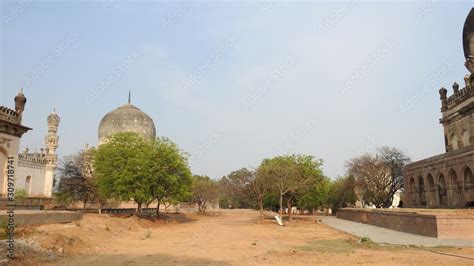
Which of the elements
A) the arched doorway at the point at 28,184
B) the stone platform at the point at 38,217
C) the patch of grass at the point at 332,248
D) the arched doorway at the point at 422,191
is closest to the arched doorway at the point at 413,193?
the arched doorway at the point at 422,191

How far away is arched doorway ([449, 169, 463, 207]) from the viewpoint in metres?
27.5

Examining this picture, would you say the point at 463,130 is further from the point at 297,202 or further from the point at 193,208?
the point at 193,208

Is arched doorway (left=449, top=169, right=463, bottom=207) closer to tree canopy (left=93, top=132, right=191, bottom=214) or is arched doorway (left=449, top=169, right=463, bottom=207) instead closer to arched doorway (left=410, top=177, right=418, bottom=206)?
arched doorway (left=410, top=177, right=418, bottom=206)

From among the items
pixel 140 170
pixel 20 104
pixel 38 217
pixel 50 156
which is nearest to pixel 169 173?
pixel 140 170

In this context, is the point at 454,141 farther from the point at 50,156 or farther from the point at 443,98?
the point at 50,156

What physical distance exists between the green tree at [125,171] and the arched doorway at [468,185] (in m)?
24.4

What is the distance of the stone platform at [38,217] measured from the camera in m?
17.3

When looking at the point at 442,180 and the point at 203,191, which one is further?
the point at 203,191

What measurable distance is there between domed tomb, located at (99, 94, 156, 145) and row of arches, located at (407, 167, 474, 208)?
36.4m

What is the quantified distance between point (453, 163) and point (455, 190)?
1.96 meters

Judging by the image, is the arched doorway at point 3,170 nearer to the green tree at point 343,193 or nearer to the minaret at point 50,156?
the minaret at point 50,156

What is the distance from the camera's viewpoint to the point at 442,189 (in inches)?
1195

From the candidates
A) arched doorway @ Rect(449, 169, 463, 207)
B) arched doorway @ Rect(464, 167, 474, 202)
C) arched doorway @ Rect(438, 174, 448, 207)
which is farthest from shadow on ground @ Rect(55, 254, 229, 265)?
arched doorway @ Rect(438, 174, 448, 207)

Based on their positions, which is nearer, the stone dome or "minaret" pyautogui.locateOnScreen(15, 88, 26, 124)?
"minaret" pyautogui.locateOnScreen(15, 88, 26, 124)
